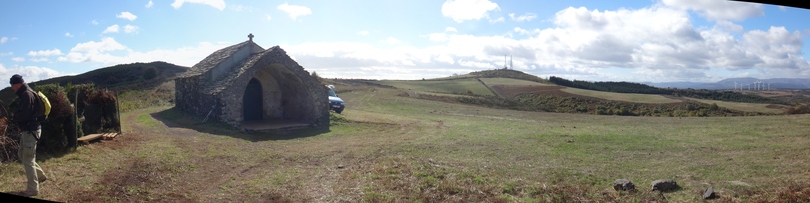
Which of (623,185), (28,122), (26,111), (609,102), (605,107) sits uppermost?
(26,111)

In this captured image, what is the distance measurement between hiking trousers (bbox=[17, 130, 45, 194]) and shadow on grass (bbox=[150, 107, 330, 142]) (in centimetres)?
887

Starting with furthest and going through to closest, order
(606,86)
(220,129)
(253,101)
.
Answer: (606,86)
(253,101)
(220,129)

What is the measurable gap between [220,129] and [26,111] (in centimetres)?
1062

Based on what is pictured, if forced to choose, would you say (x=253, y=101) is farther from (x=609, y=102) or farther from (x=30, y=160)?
(x=609, y=102)

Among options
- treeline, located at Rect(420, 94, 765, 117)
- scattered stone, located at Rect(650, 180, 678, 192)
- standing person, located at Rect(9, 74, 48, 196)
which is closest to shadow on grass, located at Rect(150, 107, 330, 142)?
standing person, located at Rect(9, 74, 48, 196)

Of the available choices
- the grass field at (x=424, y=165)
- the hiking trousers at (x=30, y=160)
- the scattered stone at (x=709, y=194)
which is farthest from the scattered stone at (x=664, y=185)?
the hiking trousers at (x=30, y=160)

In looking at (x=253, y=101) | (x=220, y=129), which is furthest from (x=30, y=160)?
(x=253, y=101)

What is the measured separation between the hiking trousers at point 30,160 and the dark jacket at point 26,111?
111 mm

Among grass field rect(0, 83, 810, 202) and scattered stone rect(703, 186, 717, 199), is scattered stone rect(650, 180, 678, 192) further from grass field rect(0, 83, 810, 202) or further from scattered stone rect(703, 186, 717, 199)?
scattered stone rect(703, 186, 717, 199)

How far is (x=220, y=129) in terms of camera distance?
18.5 m

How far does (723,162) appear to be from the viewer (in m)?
12.1

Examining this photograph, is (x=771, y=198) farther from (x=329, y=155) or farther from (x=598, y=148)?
(x=329, y=155)

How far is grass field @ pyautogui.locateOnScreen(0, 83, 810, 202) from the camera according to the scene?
9008mm

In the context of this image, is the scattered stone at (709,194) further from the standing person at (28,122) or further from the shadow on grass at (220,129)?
the shadow on grass at (220,129)
